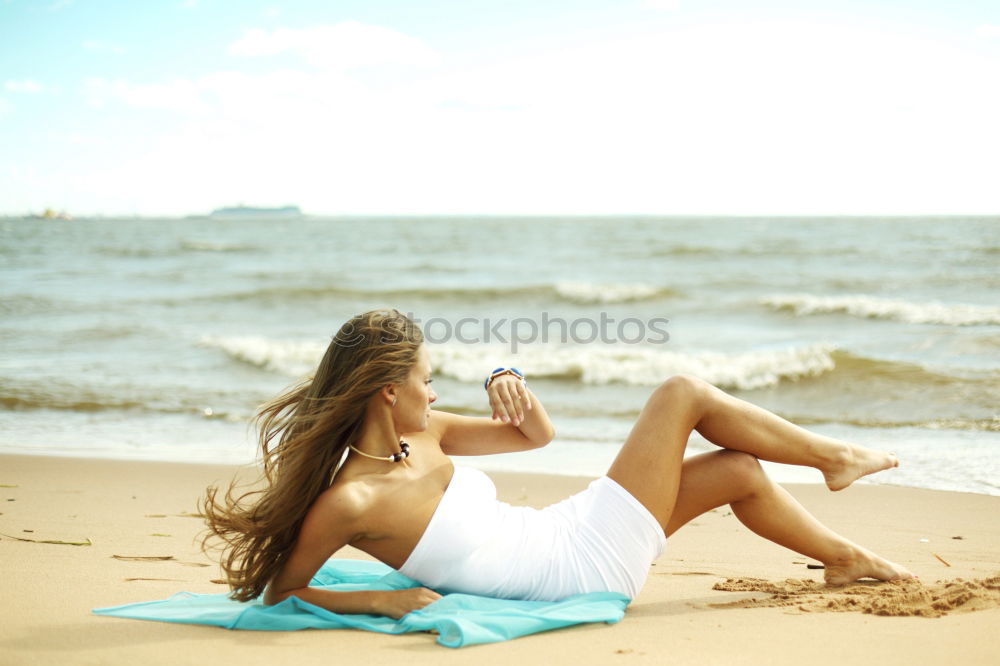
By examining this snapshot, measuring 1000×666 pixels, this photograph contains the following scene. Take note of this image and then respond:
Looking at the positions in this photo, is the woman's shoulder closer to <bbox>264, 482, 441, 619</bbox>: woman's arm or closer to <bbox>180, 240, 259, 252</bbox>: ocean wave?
<bbox>264, 482, 441, 619</bbox>: woman's arm

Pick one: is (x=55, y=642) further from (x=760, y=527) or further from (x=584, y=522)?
(x=760, y=527)

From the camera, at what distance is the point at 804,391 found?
10.6 m

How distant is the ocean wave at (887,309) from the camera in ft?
49.0

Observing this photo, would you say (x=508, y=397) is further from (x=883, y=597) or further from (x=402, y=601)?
(x=883, y=597)

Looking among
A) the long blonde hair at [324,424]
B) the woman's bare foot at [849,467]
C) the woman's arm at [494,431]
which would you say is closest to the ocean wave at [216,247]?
the woman's arm at [494,431]

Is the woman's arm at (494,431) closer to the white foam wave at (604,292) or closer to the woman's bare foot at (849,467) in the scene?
the woman's bare foot at (849,467)

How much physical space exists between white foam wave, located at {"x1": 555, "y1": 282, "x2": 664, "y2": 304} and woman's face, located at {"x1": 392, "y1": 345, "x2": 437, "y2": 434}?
53.9 ft

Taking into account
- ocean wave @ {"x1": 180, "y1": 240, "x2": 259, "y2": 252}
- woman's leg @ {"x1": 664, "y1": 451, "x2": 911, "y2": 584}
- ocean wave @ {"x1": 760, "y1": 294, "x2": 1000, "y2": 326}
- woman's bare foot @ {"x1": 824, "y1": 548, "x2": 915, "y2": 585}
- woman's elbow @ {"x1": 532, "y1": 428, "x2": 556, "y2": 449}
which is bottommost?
woman's bare foot @ {"x1": 824, "y1": 548, "x2": 915, "y2": 585}

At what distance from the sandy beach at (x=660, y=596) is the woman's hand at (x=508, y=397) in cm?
80

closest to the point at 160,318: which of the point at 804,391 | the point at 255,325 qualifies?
the point at 255,325

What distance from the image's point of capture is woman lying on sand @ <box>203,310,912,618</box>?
3162mm

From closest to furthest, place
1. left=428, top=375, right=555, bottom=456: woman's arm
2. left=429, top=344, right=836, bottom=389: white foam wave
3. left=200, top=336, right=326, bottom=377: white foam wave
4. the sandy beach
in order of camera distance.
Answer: the sandy beach
left=428, top=375, right=555, bottom=456: woman's arm
left=429, top=344, right=836, bottom=389: white foam wave
left=200, top=336, right=326, bottom=377: white foam wave

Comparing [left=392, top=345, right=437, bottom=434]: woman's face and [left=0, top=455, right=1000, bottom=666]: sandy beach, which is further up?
[left=392, top=345, right=437, bottom=434]: woman's face

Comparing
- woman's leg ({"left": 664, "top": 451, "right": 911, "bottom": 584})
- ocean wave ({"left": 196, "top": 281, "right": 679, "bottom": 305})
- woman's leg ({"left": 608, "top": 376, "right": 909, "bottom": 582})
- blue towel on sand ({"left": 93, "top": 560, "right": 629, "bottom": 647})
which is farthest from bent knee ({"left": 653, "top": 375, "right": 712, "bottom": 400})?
ocean wave ({"left": 196, "top": 281, "right": 679, "bottom": 305})
